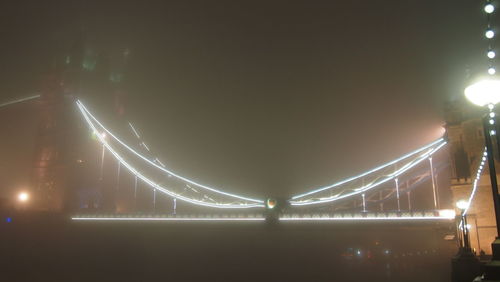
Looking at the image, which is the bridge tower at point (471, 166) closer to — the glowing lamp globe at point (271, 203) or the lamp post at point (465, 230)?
the lamp post at point (465, 230)

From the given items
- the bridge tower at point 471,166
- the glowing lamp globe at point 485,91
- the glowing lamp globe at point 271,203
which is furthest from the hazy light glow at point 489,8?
the glowing lamp globe at point 271,203

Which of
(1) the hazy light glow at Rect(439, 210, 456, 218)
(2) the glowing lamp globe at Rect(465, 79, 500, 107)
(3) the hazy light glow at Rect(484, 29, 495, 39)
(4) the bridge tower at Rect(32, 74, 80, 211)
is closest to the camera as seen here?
(3) the hazy light glow at Rect(484, 29, 495, 39)

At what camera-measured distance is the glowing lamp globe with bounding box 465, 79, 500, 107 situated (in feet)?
23.2

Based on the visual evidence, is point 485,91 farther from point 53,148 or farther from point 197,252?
point 53,148

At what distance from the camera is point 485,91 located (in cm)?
714

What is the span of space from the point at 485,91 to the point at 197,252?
32763 millimetres

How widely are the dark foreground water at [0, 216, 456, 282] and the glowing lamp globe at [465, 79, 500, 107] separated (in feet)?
68.7

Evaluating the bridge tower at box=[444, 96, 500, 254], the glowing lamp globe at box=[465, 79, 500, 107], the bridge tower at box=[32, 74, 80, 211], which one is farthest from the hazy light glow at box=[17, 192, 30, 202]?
the glowing lamp globe at box=[465, 79, 500, 107]

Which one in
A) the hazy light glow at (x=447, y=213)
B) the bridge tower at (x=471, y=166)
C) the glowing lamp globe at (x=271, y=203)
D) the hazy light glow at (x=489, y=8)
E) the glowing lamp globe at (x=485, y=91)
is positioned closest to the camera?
the hazy light glow at (x=489, y=8)

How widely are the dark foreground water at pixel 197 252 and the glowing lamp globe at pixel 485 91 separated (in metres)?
20.9

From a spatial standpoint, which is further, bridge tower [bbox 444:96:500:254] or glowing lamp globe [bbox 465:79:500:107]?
bridge tower [bbox 444:96:500:254]

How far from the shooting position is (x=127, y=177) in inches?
1925

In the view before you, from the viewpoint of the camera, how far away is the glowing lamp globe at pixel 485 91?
279 inches

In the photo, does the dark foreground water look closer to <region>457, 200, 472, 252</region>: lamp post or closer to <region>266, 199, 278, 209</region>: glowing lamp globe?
<region>266, 199, 278, 209</region>: glowing lamp globe
